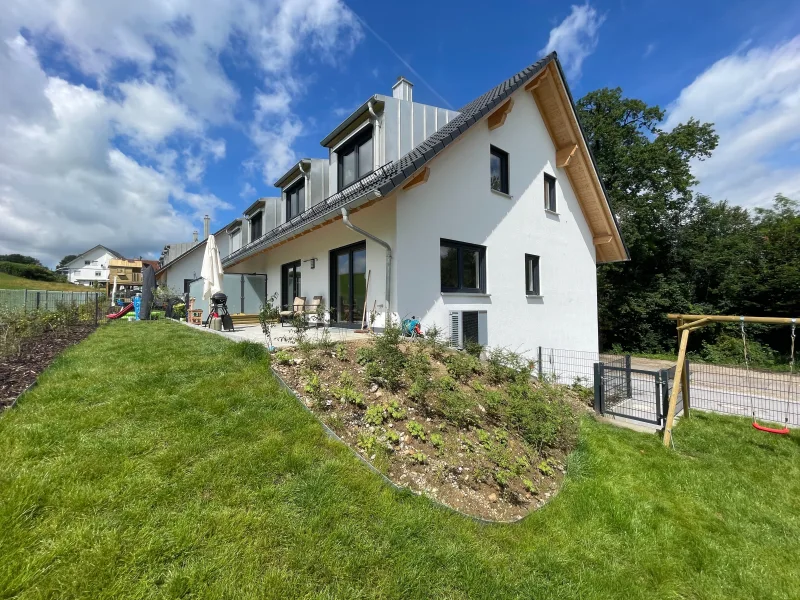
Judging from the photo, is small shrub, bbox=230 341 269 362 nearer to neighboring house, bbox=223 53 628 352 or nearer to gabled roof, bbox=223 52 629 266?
neighboring house, bbox=223 53 628 352

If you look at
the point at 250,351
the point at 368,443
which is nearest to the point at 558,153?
the point at 250,351

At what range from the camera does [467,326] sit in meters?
8.29

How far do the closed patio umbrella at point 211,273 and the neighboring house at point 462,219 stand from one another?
141cm

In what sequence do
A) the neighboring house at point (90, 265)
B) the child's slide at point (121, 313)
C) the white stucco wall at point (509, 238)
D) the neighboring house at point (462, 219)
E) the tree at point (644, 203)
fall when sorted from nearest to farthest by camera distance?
1. the neighboring house at point (462, 219)
2. the white stucco wall at point (509, 238)
3. the child's slide at point (121, 313)
4. the tree at point (644, 203)
5. the neighboring house at point (90, 265)

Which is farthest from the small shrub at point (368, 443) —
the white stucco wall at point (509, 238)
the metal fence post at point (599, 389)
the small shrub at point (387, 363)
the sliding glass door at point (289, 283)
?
the sliding glass door at point (289, 283)

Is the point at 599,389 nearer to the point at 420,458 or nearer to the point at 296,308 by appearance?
the point at 420,458

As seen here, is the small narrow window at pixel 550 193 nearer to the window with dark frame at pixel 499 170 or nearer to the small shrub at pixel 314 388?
the window with dark frame at pixel 499 170

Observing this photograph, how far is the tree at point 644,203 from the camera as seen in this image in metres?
20.8

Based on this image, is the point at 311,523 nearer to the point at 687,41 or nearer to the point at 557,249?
the point at 557,249

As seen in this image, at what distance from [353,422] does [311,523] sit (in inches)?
50.7

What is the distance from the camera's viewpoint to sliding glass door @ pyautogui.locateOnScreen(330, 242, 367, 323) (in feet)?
28.2

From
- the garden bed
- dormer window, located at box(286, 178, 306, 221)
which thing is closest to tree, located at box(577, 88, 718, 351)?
dormer window, located at box(286, 178, 306, 221)

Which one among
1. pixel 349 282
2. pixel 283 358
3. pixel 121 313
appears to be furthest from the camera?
pixel 121 313

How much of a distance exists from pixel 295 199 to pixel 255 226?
14.8 ft
